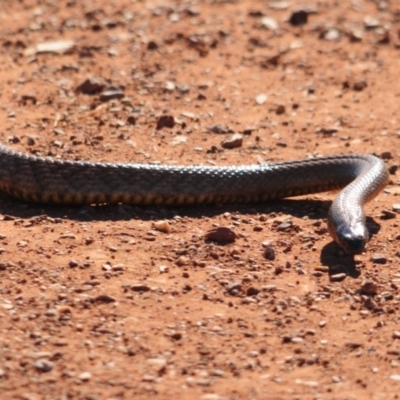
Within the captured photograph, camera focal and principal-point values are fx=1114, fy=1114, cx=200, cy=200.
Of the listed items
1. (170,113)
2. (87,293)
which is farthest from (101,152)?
(87,293)

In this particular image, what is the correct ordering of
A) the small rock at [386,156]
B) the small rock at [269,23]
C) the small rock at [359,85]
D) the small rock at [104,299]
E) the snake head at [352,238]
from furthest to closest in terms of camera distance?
1. the small rock at [269,23]
2. the small rock at [359,85]
3. the small rock at [386,156]
4. the snake head at [352,238]
5. the small rock at [104,299]

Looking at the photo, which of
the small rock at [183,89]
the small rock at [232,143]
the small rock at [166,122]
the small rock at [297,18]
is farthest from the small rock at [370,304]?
the small rock at [297,18]

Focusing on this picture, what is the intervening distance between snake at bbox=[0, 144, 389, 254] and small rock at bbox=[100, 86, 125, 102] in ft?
9.13

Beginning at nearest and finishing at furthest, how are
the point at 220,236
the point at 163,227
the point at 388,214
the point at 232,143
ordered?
the point at 220,236 → the point at 163,227 → the point at 388,214 → the point at 232,143

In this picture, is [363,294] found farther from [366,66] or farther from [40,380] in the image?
[366,66]

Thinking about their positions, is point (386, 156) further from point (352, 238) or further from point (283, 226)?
point (352, 238)

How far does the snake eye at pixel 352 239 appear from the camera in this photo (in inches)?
327

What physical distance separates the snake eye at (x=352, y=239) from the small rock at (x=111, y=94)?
434cm

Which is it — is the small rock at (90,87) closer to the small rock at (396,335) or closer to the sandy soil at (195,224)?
the sandy soil at (195,224)

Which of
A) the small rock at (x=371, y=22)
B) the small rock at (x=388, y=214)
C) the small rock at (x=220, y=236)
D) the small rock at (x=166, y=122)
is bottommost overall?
the small rock at (x=371, y=22)

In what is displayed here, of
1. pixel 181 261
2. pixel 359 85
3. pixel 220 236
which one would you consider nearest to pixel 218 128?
pixel 359 85

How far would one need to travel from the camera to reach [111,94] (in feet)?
39.8

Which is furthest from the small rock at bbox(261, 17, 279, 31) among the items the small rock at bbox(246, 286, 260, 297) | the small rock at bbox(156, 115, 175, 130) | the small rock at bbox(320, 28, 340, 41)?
the small rock at bbox(246, 286, 260, 297)

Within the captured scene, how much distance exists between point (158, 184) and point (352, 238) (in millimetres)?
Answer: 1802
